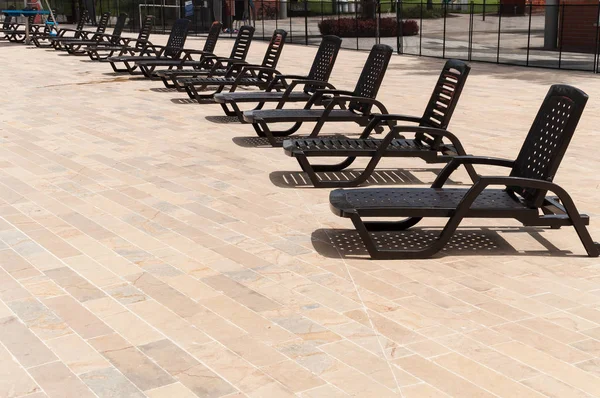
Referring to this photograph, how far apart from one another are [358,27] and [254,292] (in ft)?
76.5

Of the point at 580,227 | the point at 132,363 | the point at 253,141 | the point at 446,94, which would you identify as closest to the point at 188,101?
the point at 253,141

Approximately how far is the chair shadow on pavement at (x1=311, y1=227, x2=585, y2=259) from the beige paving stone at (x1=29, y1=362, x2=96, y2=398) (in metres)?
2.44

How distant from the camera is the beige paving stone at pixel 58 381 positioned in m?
4.35

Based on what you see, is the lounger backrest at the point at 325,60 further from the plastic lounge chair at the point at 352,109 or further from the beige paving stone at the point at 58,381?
the beige paving stone at the point at 58,381

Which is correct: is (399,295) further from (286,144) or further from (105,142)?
(105,142)

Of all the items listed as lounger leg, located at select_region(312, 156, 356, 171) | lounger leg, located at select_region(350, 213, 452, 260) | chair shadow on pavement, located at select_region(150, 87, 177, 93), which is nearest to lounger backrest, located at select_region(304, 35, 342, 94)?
lounger leg, located at select_region(312, 156, 356, 171)

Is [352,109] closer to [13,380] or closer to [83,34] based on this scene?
[13,380]

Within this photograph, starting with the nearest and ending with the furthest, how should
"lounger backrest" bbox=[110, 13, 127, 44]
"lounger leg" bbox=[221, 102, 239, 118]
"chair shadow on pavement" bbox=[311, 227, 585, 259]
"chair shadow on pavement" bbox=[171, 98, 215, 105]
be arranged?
"chair shadow on pavement" bbox=[311, 227, 585, 259] → "lounger leg" bbox=[221, 102, 239, 118] → "chair shadow on pavement" bbox=[171, 98, 215, 105] → "lounger backrest" bbox=[110, 13, 127, 44]

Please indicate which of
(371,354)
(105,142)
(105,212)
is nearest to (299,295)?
(371,354)

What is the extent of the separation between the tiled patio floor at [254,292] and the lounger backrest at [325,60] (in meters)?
2.16

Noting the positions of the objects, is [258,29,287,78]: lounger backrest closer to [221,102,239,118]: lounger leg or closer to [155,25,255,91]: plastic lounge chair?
[155,25,255,91]: plastic lounge chair

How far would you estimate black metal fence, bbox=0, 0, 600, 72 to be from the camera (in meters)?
21.2

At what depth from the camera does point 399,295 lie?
5.66m

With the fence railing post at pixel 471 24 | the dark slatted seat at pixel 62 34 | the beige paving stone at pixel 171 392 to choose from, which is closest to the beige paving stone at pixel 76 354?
the beige paving stone at pixel 171 392
